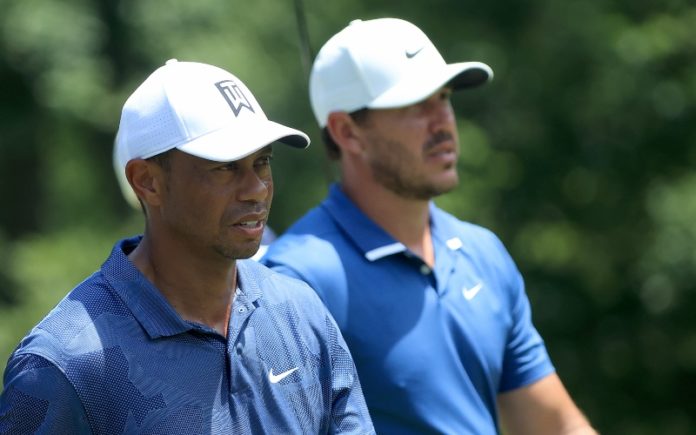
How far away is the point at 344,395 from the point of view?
10.5 feet

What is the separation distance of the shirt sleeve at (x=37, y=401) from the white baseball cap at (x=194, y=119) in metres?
0.53

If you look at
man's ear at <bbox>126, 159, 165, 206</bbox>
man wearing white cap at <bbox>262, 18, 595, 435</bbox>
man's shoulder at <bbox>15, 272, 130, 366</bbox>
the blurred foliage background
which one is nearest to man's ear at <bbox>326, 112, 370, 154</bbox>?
man wearing white cap at <bbox>262, 18, 595, 435</bbox>

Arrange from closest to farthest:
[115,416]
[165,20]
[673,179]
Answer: [115,416] < [673,179] < [165,20]

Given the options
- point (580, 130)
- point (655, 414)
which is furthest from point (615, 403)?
point (580, 130)

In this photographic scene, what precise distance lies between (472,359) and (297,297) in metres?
0.87

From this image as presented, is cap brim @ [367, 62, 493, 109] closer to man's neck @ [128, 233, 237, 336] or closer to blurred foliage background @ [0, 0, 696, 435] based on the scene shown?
man's neck @ [128, 233, 237, 336]

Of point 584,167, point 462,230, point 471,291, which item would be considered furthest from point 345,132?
point 584,167

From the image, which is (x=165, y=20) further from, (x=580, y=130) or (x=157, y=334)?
(x=157, y=334)

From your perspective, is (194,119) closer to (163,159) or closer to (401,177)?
(163,159)

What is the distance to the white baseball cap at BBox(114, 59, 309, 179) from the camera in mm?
3004

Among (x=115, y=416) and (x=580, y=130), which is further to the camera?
(x=580, y=130)

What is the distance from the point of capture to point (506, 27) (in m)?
10.0

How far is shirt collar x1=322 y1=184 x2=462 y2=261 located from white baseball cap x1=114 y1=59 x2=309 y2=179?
97 centimetres

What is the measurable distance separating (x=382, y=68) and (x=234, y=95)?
1.15 m
